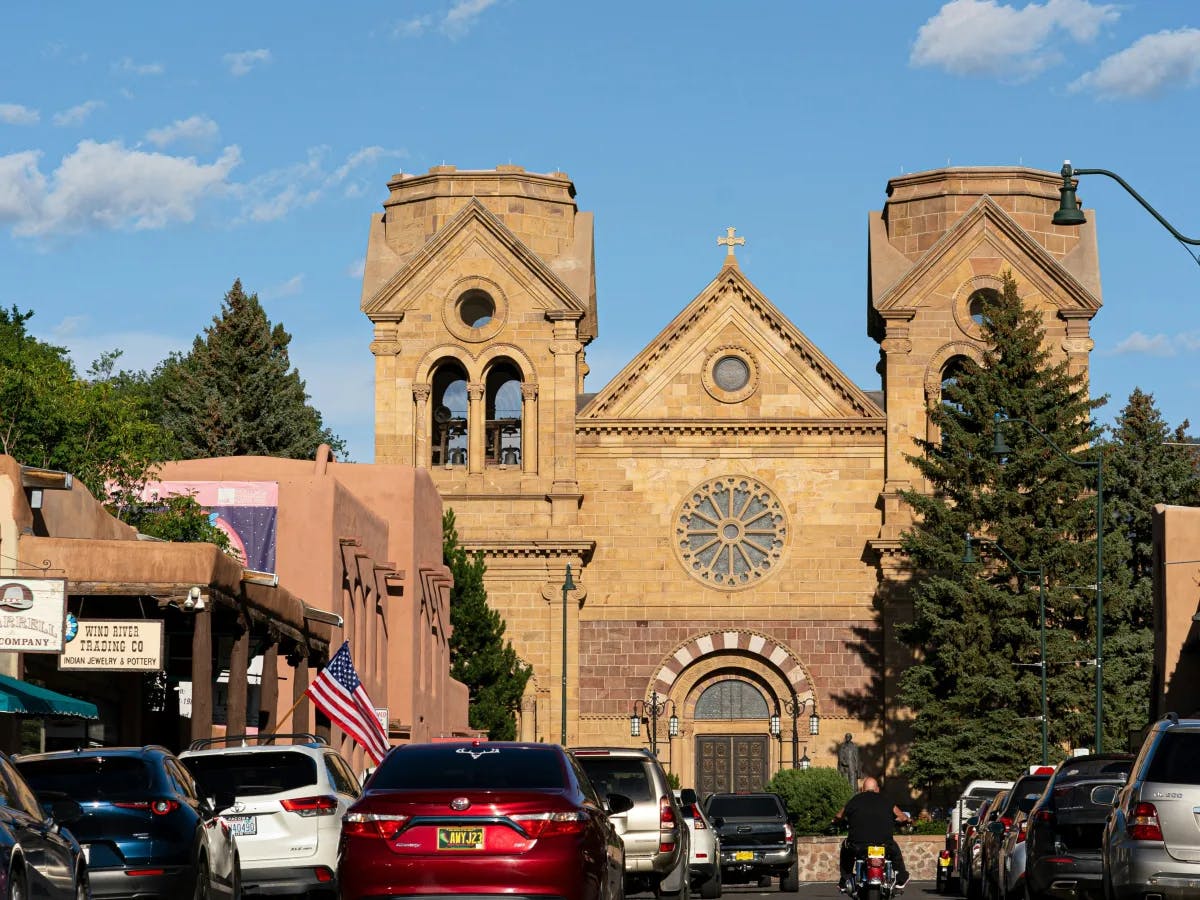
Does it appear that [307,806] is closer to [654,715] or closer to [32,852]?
[32,852]

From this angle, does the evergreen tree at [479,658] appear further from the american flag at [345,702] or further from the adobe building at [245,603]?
the american flag at [345,702]

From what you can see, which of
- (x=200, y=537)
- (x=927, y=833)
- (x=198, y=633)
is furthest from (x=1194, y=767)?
(x=927, y=833)

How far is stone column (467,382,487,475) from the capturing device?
6619cm

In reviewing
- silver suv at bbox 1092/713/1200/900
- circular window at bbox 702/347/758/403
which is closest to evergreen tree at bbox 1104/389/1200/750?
circular window at bbox 702/347/758/403

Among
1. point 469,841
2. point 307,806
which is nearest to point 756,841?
point 307,806

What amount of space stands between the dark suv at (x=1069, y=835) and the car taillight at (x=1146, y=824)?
3953 mm

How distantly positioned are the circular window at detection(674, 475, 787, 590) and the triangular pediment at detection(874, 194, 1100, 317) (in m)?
6.33

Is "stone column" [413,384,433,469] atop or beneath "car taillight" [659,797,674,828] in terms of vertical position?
atop

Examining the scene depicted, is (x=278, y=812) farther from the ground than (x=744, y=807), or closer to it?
farther from the ground

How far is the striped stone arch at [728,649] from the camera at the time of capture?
64812mm

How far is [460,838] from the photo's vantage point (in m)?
15.0

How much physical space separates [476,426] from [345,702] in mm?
34540

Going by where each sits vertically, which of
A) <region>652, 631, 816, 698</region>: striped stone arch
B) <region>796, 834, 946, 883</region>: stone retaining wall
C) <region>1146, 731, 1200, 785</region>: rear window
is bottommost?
<region>796, 834, 946, 883</region>: stone retaining wall

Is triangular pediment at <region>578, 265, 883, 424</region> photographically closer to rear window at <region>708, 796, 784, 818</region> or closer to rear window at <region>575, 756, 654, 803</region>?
rear window at <region>708, 796, 784, 818</region>
